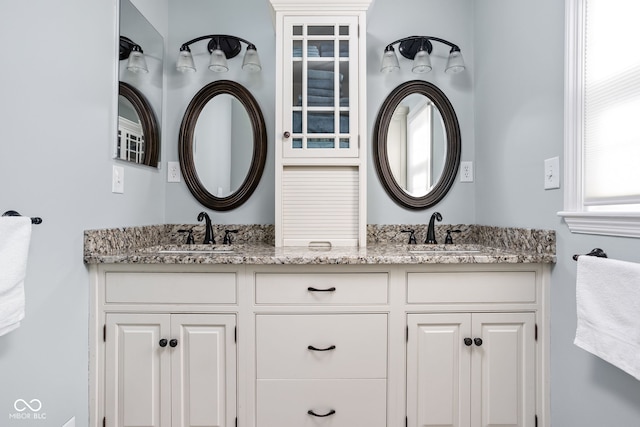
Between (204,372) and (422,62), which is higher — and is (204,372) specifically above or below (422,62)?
below

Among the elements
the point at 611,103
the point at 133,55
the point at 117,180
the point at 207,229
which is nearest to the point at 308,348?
the point at 207,229

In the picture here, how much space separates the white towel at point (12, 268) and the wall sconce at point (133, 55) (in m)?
0.98

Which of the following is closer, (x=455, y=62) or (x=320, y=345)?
(x=320, y=345)

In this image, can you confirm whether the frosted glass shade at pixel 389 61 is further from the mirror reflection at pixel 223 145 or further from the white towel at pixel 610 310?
the white towel at pixel 610 310

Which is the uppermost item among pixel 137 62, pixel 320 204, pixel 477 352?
pixel 137 62

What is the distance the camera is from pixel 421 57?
6.36 ft

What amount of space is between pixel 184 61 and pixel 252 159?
0.66 meters

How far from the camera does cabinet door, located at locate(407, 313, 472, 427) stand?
4.55 feet

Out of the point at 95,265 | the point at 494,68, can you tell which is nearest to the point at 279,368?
the point at 95,265

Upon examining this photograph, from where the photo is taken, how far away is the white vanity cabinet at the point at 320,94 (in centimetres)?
174

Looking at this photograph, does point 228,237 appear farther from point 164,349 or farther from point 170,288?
point 164,349

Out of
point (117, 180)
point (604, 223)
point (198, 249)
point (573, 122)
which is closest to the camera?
point (604, 223)

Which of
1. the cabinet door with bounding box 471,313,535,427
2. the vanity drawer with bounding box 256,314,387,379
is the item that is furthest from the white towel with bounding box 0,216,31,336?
the cabinet door with bounding box 471,313,535,427

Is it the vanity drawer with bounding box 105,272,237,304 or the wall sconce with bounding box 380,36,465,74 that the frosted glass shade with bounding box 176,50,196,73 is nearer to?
the wall sconce with bounding box 380,36,465,74
